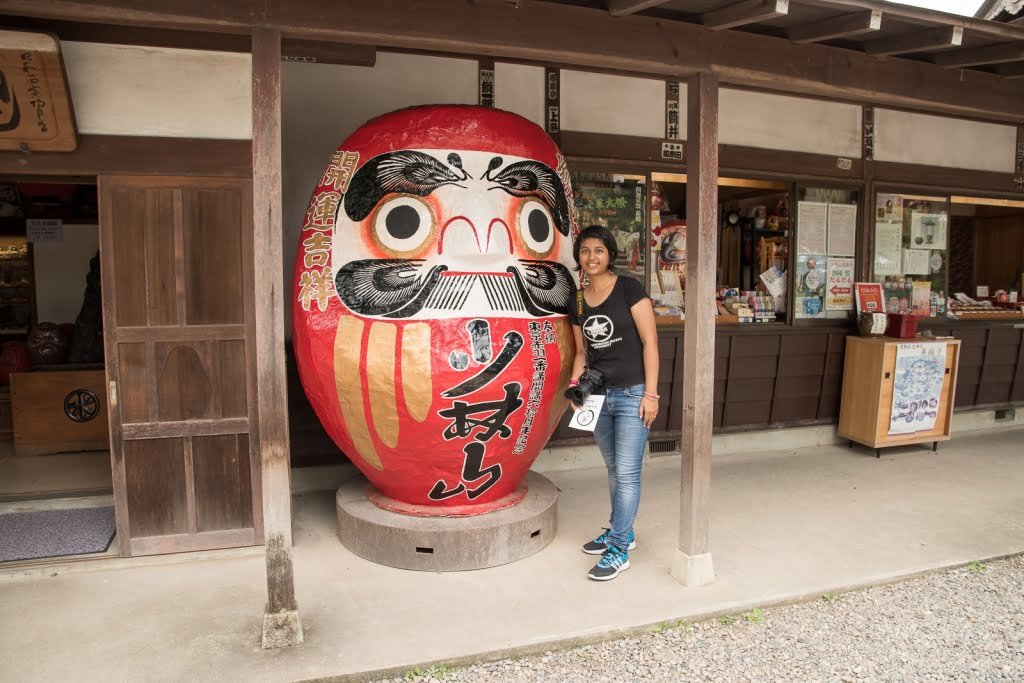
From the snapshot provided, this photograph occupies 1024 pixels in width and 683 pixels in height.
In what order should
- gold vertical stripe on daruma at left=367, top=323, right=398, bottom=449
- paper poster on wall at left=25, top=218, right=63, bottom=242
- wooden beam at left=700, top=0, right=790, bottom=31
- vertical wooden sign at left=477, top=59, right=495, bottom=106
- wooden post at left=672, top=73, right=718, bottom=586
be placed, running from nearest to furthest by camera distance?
→ 1. wooden beam at left=700, top=0, right=790, bottom=31
2. wooden post at left=672, top=73, right=718, bottom=586
3. gold vertical stripe on daruma at left=367, top=323, right=398, bottom=449
4. vertical wooden sign at left=477, top=59, right=495, bottom=106
5. paper poster on wall at left=25, top=218, right=63, bottom=242

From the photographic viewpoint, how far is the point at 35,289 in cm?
692

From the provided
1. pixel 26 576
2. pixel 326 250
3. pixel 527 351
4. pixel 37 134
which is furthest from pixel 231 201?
pixel 26 576

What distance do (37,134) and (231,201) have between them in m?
0.85

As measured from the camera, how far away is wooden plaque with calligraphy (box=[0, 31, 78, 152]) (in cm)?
311

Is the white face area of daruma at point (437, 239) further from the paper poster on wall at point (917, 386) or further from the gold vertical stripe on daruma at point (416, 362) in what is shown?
the paper poster on wall at point (917, 386)

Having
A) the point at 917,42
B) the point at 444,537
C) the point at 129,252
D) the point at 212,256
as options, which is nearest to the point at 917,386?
the point at 917,42

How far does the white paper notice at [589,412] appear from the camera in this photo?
331 centimetres

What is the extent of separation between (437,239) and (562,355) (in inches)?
33.6

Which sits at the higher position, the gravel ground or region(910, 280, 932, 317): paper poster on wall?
region(910, 280, 932, 317): paper poster on wall

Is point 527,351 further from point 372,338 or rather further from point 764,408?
point 764,408

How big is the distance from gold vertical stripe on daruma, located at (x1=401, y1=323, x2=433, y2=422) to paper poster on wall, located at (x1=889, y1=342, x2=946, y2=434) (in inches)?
156

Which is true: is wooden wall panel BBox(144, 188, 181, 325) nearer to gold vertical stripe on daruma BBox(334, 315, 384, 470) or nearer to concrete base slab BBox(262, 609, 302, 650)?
gold vertical stripe on daruma BBox(334, 315, 384, 470)

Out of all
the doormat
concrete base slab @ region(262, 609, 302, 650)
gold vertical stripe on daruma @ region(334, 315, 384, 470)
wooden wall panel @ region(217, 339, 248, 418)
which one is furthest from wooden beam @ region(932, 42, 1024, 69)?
the doormat

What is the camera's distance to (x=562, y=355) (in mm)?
3629
